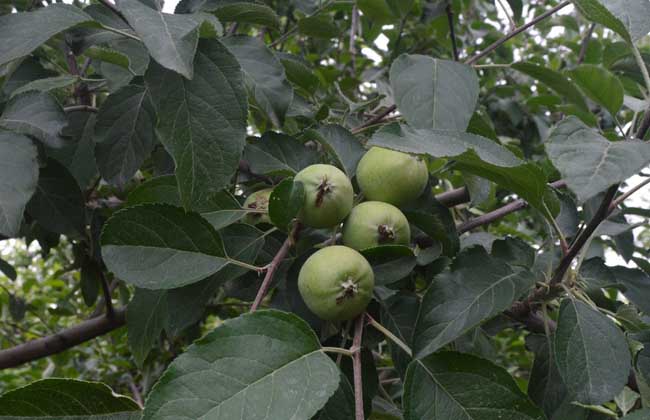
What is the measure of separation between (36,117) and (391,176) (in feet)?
2.16

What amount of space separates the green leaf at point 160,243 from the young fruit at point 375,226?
223 millimetres

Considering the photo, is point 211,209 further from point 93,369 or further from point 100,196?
point 93,369

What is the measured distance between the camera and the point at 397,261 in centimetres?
104

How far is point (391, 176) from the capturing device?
105 cm

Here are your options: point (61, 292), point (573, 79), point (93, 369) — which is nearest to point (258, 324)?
point (573, 79)

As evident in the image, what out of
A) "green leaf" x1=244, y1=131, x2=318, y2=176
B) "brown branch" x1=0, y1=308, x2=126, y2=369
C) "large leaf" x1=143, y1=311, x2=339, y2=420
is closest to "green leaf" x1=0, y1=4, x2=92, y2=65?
"green leaf" x1=244, y1=131, x2=318, y2=176

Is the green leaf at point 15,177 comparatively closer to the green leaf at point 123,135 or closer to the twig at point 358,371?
the green leaf at point 123,135

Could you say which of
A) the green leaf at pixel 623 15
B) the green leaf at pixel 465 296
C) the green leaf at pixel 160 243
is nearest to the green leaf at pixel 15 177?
the green leaf at pixel 160 243

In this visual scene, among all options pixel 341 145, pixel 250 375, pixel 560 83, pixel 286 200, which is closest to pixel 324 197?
pixel 286 200

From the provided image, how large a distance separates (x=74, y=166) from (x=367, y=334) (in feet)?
2.61

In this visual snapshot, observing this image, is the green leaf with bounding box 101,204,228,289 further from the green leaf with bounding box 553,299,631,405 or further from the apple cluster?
the green leaf with bounding box 553,299,631,405

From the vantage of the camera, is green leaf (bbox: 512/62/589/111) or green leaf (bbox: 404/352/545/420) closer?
green leaf (bbox: 404/352/545/420)

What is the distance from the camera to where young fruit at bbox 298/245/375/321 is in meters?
0.91

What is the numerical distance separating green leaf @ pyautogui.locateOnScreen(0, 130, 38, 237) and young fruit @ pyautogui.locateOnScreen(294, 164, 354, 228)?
0.42 meters
